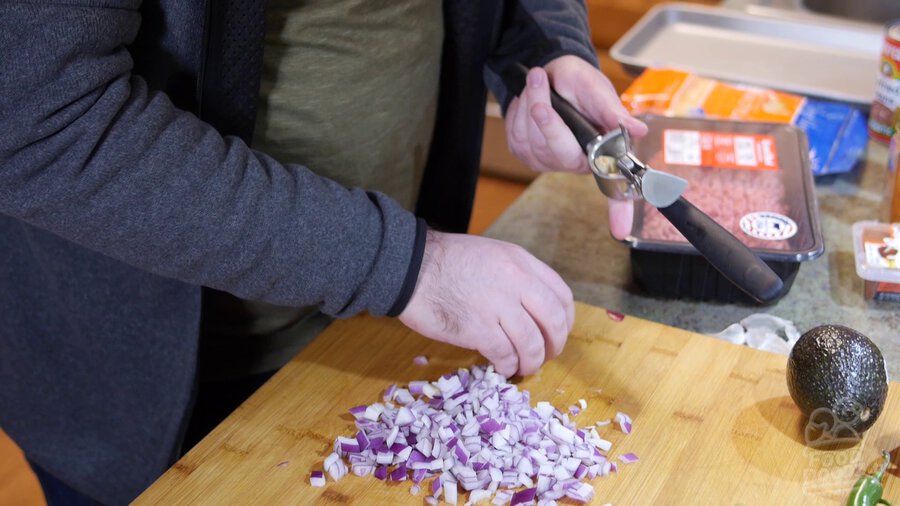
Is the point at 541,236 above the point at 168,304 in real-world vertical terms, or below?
below

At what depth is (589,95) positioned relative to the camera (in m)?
1.21

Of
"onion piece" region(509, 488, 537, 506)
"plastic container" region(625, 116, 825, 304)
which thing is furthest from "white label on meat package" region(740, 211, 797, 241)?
"onion piece" region(509, 488, 537, 506)

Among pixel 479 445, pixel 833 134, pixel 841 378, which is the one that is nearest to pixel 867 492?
pixel 841 378

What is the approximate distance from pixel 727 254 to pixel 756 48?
3.65ft

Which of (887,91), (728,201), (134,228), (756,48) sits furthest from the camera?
(756,48)

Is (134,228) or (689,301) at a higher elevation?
(134,228)

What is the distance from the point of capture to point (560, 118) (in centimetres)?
117

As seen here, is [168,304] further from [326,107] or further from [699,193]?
[699,193]

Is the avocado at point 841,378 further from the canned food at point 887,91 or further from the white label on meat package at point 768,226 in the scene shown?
the canned food at point 887,91

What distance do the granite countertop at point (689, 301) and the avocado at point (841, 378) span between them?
6.5 inches

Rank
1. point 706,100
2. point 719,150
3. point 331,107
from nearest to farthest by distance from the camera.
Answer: point 331,107 → point 719,150 → point 706,100

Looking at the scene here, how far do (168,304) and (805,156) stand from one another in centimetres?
85

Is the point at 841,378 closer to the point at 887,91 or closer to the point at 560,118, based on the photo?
the point at 560,118

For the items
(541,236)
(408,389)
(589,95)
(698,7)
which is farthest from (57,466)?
(698,7)
